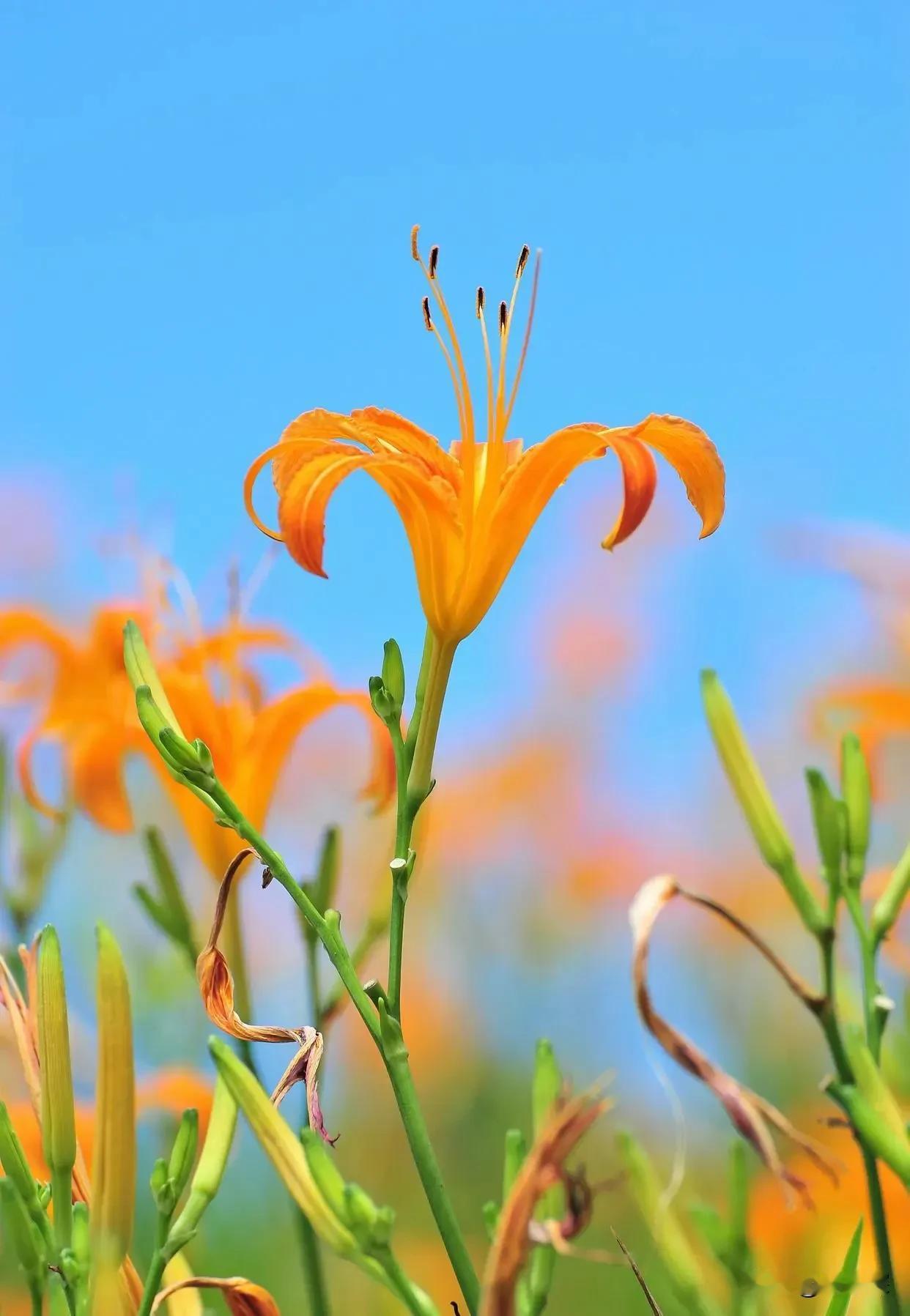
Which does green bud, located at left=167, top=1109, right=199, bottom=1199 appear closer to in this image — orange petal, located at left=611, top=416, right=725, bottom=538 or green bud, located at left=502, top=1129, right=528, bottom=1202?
green bud, located at left=502, top=1129, right=528, bottom=1202

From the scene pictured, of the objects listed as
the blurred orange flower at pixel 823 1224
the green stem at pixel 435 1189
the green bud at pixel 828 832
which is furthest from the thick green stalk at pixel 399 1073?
the blurred orange flower at pixel 823 1224

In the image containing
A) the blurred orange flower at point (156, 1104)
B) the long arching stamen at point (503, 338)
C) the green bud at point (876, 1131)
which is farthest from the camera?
the blurred orange flower at point (156, 1104)

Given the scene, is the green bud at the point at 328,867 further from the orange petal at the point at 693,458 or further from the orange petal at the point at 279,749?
the orange petal at the point at 693,458

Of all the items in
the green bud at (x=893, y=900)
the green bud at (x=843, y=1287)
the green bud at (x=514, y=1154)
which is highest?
the green bud at (x=893, y=900)

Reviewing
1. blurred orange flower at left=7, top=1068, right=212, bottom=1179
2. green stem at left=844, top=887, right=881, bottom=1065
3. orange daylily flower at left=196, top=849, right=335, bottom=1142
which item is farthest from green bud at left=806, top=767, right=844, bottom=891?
blurred orange flower at left=7, top=1068, right=212, bottom=1179

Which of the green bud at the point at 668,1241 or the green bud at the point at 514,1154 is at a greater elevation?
the green bud at the point at 514,1154

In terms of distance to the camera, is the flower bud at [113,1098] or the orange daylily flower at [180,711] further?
the orange daylily flower at [180,711]
